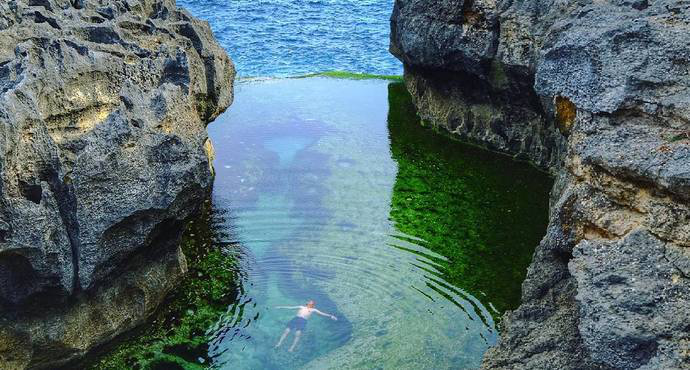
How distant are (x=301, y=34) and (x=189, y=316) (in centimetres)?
1803

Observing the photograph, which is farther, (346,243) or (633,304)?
(346,243)

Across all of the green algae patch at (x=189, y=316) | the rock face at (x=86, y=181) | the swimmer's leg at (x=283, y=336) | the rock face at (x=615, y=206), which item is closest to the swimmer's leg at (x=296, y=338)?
the swimmer's leg at (x=283, y=336)

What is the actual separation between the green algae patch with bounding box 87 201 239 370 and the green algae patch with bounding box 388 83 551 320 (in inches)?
106

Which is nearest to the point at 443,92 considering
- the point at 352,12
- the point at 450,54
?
the point at 450,54

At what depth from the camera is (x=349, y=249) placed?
34.9ft

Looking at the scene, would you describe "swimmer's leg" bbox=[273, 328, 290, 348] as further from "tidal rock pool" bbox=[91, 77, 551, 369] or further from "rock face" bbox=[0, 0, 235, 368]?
"rock face" bbox=[0, 0, 235, 368]

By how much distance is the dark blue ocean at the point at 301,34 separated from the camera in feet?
72.1

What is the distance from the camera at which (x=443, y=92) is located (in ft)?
49.1

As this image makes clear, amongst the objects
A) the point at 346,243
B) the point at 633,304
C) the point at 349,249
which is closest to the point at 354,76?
the point at 346,243

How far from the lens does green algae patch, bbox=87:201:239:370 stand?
8234 millimetres

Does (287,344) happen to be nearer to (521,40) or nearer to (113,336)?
(113,336)

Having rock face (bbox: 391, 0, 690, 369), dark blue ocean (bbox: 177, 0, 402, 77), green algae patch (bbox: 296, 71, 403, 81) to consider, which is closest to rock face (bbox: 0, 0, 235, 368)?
rock face (bbox: 391, 0, 690, 369)

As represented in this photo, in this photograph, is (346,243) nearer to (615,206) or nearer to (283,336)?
(283,336)

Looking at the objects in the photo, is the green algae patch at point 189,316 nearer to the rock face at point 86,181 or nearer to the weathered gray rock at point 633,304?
the rock face at point 86,181
